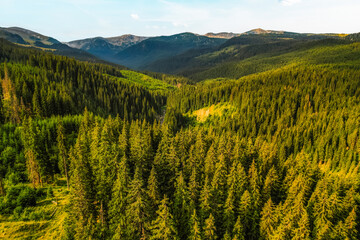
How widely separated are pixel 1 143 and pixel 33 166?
23.5m

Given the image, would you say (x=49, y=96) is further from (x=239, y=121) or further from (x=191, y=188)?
(x=239, y=121)

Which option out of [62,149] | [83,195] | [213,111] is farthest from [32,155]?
[213,111]

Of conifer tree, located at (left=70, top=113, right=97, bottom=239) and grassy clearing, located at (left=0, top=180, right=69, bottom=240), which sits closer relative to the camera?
conifer tree, located at (left=70, top=113, right=97, bottom=239)

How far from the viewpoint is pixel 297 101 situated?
133250mm

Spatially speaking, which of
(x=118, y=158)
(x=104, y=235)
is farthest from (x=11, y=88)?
(x=104, y=235)

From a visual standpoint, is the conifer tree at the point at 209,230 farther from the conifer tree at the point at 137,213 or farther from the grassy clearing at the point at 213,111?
the grassy clearing at the point at 213,111

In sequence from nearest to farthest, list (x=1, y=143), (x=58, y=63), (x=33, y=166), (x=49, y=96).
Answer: (x=33, y=166)
(x=1, y=143)
(x=49, y=96)
(x=58, y=63)

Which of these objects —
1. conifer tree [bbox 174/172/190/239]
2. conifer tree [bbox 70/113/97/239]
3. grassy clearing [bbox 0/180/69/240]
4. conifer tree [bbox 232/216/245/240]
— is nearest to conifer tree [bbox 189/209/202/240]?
conifer tree [bbox 174/172/190/239]

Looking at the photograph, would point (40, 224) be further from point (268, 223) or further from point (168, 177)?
point (268, 223)

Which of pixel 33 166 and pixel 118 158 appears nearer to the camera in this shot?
pixel 118 158

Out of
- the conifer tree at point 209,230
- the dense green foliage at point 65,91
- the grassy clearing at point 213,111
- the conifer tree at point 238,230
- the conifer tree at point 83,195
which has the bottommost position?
the grassy clearing at point 213,111

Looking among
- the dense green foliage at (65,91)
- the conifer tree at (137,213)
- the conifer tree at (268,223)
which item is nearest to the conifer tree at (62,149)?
the conifer tree at (137,213)

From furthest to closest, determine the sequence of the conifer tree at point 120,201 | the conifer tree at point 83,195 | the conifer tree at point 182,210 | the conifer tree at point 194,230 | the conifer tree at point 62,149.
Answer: the conifer tree at point 62,149
the conifer tree at point 182,210
the conifer tree at point 120,201
the conifer tree at point 194,230
the conifer tree at point 83,195

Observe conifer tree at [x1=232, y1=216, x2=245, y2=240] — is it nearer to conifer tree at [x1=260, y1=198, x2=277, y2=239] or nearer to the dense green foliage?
conifer tree at [x1=260, y1=198, x2=277, y2=239]
